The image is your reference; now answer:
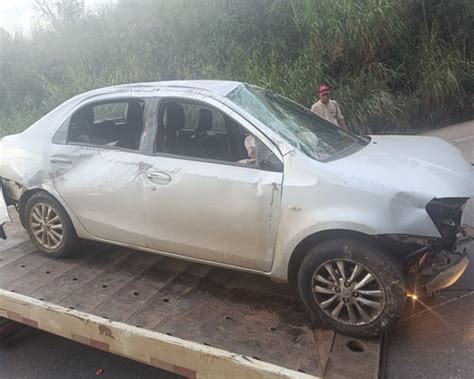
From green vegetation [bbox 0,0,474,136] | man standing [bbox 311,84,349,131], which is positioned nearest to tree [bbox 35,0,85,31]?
green vegetation [bbox 0,0,474,136]

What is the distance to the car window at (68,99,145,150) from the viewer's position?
317 centimetres

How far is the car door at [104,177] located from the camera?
9.96 ft

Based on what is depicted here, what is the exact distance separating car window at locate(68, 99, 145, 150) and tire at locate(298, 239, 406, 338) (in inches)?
63.3

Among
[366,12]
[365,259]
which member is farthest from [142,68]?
[365,259]

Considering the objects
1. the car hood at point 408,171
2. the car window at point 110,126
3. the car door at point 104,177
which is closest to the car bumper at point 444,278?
the car hood at point 408,171

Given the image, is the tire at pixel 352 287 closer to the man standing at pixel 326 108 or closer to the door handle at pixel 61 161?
the door handle at pixel 61 161

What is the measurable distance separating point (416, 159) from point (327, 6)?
7.62 meters

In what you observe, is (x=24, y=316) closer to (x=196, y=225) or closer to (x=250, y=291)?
(x=196, y=225)

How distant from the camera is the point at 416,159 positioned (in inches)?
108

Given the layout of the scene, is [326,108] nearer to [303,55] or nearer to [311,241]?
[303,55]

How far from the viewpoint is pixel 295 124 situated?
3018 millimetres

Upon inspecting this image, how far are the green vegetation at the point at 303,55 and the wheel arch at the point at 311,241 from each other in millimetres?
6258

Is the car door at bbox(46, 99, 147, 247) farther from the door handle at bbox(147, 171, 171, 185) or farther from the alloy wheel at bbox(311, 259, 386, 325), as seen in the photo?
the alloy wheel at bbox(311, 259, 386, 325)

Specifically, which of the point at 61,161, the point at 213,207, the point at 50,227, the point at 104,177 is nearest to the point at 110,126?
the point at 61,161
